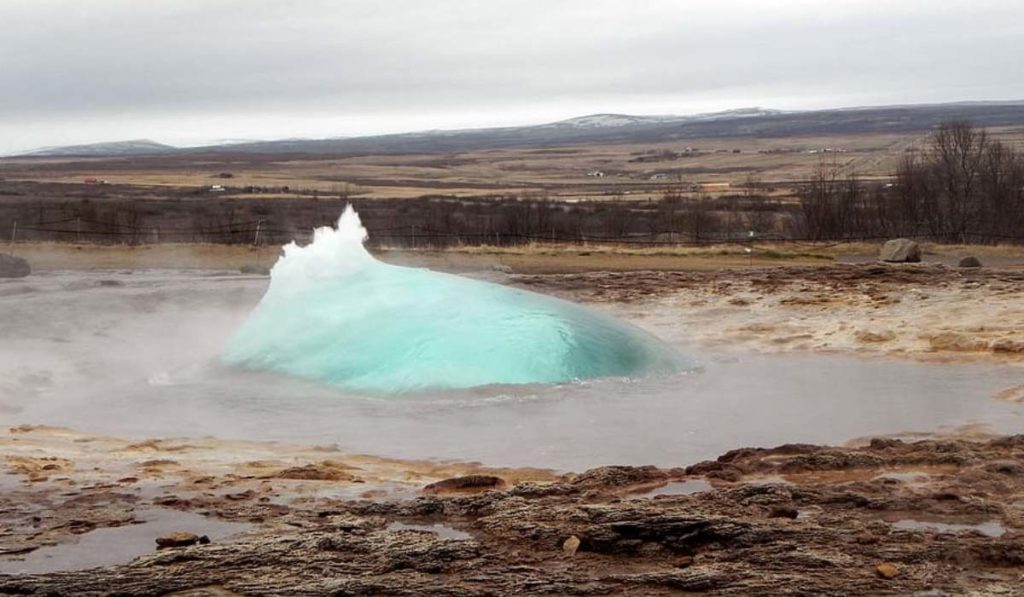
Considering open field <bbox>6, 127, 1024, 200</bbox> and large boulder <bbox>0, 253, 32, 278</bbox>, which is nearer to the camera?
large boulder <bbox>0, 253, 32, 278</bbox>

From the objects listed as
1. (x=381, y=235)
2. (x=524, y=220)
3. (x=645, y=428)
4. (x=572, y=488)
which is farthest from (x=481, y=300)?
(x=524, y=220)

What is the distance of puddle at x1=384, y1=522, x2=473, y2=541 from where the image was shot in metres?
5.36

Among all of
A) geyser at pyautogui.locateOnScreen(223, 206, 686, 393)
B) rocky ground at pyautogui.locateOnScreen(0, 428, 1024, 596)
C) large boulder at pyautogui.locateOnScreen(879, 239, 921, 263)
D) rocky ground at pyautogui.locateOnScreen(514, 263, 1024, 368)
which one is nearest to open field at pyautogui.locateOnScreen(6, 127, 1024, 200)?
large boulder at pyautogui.locateOnScreen(879, 239, 921, 263)

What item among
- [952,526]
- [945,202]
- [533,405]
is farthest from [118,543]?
[945,202]

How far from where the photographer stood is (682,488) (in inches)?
244

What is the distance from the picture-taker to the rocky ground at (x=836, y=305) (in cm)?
1145

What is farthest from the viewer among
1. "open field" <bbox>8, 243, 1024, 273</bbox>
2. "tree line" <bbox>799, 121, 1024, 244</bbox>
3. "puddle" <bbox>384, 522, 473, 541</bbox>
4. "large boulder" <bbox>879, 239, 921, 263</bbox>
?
"tree line" <bbox>799, 121, 1024, 244</bbox>

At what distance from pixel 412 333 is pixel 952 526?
564cm

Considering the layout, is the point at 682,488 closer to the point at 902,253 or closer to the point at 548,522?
the point at 548,522

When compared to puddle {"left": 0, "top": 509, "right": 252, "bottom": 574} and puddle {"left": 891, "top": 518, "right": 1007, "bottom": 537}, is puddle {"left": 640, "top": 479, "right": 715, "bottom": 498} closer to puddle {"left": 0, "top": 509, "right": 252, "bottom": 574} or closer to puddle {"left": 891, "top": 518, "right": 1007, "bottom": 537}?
puddle {"left": 891, "top": 518, "right": 1007, "bottom": 537}

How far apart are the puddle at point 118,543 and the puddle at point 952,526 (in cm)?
296

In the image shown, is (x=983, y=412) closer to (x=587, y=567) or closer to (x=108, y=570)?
(x=587, y=567)

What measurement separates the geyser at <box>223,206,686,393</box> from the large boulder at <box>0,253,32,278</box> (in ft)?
26.0

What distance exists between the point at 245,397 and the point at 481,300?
7.82ft
